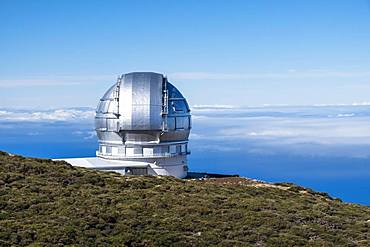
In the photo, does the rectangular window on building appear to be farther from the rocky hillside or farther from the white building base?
the rocky hillside

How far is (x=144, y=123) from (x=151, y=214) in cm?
1682

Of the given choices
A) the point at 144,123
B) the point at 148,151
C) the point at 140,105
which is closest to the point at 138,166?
the point at 148,151

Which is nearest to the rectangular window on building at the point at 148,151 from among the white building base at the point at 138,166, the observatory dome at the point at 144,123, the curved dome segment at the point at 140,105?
the observatory dome at the point at 144,123

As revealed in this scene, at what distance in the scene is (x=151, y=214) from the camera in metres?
21.2

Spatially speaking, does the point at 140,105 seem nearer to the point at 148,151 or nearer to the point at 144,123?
the point at 144,123

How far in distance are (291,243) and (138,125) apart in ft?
66.9

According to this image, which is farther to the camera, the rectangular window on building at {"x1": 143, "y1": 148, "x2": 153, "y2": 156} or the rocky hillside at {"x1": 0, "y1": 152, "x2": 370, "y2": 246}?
the rectangular window on building at {"x1": 143, "y1": 148, "x2": 153, "y2": 156}

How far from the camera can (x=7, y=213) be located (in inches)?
792

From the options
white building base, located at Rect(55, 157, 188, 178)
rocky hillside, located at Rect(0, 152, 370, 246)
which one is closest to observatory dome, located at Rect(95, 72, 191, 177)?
white building base, located at Rect(55, 157, 188, 178)

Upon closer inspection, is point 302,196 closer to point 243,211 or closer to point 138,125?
point 243,211

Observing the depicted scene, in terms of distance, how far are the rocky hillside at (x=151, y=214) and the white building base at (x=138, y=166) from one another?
8783 millimetres

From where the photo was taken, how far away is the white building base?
37.4 m

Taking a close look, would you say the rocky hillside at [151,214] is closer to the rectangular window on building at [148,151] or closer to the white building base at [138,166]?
the white building base at [138,166]

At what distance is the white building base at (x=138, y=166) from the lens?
37438mm
